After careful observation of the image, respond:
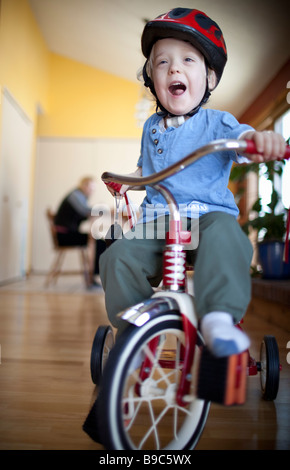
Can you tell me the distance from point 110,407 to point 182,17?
79cm

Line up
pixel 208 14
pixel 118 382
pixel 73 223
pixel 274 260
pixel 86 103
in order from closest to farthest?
pixel 118 382 < pixel 208 14 < pixel 274 260 < pixel 73 223 < pixel 86 103

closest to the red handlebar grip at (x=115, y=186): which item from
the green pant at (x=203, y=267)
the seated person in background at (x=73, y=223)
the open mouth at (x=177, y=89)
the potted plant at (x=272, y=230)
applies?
the green pant at (x=203, y=267)

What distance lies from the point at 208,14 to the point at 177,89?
2.65ft

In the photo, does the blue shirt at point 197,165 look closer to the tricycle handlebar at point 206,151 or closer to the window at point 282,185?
the tricycle handlebar at point 206,151

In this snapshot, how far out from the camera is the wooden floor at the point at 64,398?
0.85 metres

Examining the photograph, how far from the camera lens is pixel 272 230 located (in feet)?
9.25

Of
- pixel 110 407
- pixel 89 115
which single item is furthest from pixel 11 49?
pixel 110 407

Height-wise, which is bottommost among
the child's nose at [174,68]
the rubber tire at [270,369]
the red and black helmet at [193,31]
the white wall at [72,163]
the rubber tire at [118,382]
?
the rubber tire at [270,369]

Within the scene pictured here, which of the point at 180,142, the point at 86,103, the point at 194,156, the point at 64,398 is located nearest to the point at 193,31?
the point at 180,142

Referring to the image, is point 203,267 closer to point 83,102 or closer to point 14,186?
point 14,186

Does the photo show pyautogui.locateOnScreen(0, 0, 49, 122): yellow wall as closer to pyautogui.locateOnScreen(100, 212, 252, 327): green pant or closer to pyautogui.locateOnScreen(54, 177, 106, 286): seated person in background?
pyautogui.locateOnScreen(54, 177, 106, 286): seated person in background

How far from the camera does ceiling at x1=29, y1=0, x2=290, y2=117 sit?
185cm

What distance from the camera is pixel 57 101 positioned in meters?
→ 5.84

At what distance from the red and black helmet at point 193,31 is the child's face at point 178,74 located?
2cm
